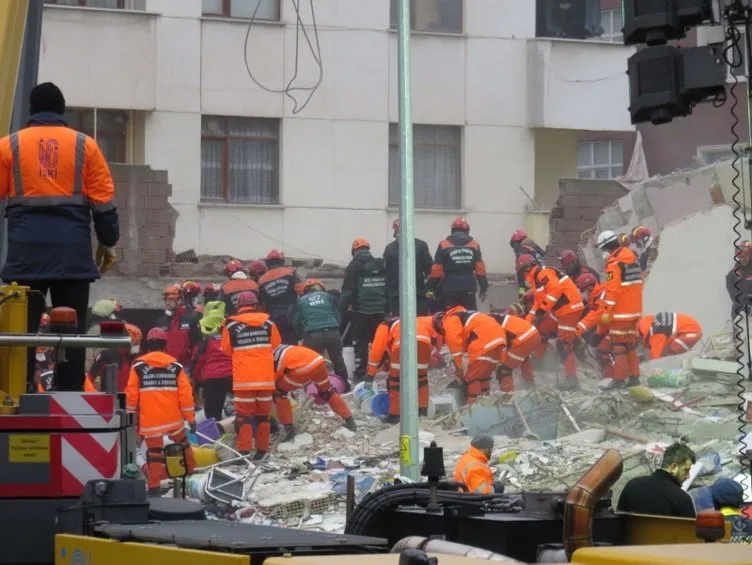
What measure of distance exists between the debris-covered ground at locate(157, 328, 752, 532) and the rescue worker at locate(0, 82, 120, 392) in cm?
868

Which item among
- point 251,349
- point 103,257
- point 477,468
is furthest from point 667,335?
point 103,257

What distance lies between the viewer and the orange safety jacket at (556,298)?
23484mm

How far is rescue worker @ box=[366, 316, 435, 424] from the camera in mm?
20703

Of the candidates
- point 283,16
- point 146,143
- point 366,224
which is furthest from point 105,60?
point 366,224

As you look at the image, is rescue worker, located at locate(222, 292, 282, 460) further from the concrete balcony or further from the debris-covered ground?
the concrete balcony

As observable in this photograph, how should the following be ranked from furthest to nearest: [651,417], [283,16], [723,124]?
[723,124]
[283,16]
[651,417]

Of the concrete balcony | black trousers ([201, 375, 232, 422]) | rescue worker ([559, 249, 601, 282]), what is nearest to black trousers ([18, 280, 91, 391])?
black trousers ([201, 375, 232, 422])

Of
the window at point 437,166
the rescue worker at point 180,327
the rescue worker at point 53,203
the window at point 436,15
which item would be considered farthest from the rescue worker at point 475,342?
the rescue worker at point 53,203

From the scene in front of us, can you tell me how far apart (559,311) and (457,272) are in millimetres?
2225

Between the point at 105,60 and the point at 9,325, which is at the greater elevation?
the point at 105,60

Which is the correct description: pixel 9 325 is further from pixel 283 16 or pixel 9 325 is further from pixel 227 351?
pixel 283 16

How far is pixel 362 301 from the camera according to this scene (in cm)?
2425

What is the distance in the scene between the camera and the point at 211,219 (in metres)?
29.7

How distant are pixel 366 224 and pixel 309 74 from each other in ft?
9.58
